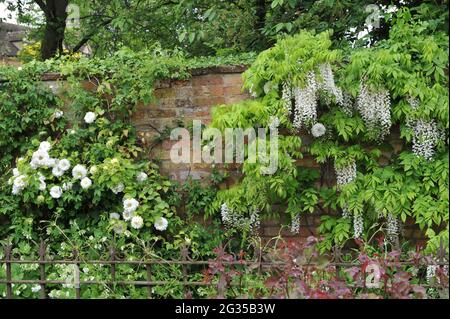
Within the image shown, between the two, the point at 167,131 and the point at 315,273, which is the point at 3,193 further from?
the point at 315,273

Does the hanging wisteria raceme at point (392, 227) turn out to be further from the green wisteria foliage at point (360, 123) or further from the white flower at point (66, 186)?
the white flower at point (66, 186)

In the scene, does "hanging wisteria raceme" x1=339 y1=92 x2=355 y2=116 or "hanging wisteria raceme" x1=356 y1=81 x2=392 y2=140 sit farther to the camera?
"hanging wisteria raceme" x1=339 y1=92 x2=355 y2=116

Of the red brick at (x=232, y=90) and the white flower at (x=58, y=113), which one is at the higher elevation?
the red brick at (x=232, y=90)

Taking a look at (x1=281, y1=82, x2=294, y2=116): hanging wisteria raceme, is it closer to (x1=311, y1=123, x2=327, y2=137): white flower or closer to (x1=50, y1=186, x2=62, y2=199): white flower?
(x1=311, y1=123, x2=327, y2=137): white flower

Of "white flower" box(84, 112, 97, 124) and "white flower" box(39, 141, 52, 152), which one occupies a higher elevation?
"white flower" box(84, 112, 97, 124)

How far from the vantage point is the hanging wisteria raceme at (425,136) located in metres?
4.36

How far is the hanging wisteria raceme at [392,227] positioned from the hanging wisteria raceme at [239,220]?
1.02m

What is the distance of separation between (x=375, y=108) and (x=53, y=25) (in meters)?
5.94

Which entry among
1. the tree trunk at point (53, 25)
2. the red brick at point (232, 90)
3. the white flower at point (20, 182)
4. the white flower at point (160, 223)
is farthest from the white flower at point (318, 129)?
the tree trunk at point (53, 25)

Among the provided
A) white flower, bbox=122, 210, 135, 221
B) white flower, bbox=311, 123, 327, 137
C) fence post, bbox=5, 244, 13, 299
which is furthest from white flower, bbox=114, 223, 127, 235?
white flower, bbox=311, 123, 327, 137

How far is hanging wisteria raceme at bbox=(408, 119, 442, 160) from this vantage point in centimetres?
436

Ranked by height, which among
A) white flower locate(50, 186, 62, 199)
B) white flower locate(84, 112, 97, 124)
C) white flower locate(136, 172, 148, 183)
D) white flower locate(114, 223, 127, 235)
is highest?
white flower locate(84, 112, 97, 124)

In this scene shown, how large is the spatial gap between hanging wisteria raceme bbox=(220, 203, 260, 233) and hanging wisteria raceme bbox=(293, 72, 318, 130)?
0.83 metres
